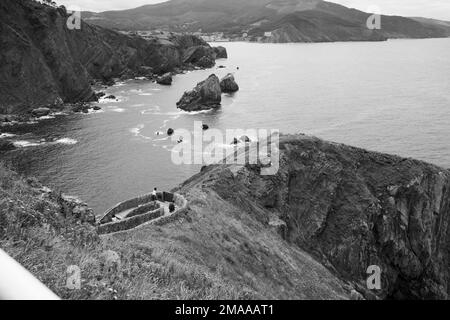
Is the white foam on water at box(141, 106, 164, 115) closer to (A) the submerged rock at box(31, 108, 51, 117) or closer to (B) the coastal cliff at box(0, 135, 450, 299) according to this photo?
(A) the submerged rock at box(31, 108, 51, 117)

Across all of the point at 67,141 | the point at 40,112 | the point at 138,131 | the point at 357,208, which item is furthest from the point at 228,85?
the point at 357,208

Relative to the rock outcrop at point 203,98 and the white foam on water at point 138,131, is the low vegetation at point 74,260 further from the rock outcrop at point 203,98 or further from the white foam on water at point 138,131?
the rock outcrop at point 203,98

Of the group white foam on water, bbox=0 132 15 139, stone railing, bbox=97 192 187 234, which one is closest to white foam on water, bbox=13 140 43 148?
white foam on water, bbox=0 132 15 139

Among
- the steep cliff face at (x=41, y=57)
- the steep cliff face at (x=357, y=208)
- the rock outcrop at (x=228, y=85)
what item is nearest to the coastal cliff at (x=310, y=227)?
the steep cliff face at (x=357, y=208)

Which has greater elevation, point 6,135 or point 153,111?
point 153,111

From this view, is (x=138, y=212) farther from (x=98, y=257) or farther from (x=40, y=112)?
(x=40, y=112)

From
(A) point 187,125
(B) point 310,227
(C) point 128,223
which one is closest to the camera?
(C) point 128,223
